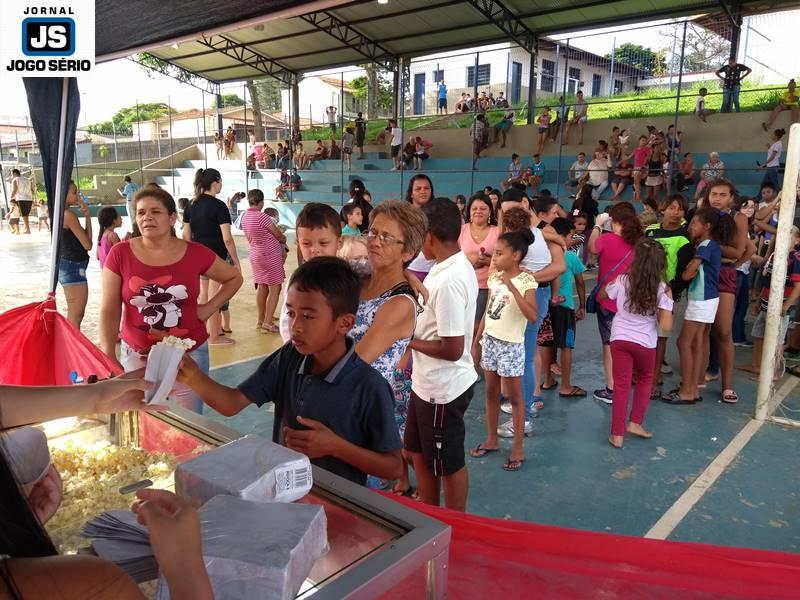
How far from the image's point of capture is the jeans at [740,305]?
228 inches

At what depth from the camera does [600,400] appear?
4543 millimetres

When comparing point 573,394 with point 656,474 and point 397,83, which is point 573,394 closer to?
point 656,474

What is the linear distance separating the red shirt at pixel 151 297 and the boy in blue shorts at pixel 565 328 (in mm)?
2850

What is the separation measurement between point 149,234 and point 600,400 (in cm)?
357

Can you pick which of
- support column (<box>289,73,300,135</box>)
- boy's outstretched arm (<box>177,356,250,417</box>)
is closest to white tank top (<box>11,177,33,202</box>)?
support column (<box>289,73,300,135</box>)

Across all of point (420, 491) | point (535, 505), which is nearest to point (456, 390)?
point (420, 491)

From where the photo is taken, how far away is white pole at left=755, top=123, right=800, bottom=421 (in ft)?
12.1

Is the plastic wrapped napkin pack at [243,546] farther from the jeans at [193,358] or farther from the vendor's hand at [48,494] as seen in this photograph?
the jeans at [193,358]

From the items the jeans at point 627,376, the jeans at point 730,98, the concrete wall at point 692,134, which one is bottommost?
the jeans at point 627,376

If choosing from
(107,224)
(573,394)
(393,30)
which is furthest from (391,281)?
(393,30)

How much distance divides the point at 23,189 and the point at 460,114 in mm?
12868

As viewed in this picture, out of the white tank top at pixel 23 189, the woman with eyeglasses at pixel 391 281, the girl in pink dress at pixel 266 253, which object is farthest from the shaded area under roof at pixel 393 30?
the woman with eyeglasses at pixel 391 281

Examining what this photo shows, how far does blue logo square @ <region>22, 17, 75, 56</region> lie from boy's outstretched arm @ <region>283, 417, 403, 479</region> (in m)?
3.06

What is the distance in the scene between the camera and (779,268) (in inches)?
154
